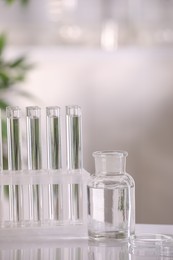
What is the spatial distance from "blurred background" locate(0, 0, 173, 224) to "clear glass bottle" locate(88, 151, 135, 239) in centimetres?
287

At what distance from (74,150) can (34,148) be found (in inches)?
3.3

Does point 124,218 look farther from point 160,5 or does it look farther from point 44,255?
point 160,5

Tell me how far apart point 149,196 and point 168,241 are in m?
3.13

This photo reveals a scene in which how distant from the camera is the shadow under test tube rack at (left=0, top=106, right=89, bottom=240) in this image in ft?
4.37

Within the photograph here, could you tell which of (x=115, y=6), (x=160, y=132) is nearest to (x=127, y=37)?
(x=115, y=6)

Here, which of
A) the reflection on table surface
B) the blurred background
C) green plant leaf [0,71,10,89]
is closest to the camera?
the reflection on table surface

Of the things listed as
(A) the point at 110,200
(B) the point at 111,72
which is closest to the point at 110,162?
(A) the point at 110,200

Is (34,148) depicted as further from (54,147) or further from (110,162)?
(110,162)

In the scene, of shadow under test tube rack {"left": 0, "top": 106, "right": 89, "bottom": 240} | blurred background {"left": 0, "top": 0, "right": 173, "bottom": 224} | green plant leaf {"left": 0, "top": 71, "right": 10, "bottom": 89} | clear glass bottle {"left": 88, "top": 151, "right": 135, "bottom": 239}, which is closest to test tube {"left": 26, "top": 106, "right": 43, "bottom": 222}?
shadow under test tube rack {"left": 0, "top": 106, "right": 89, "bottom": 240}

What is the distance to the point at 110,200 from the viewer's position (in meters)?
1.29

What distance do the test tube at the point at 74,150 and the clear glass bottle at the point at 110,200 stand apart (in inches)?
1.7

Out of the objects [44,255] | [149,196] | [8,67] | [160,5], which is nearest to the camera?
[44,255]

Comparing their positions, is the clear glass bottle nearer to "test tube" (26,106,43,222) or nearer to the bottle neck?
the bottle neck

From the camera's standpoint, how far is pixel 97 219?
1291 millimetres
